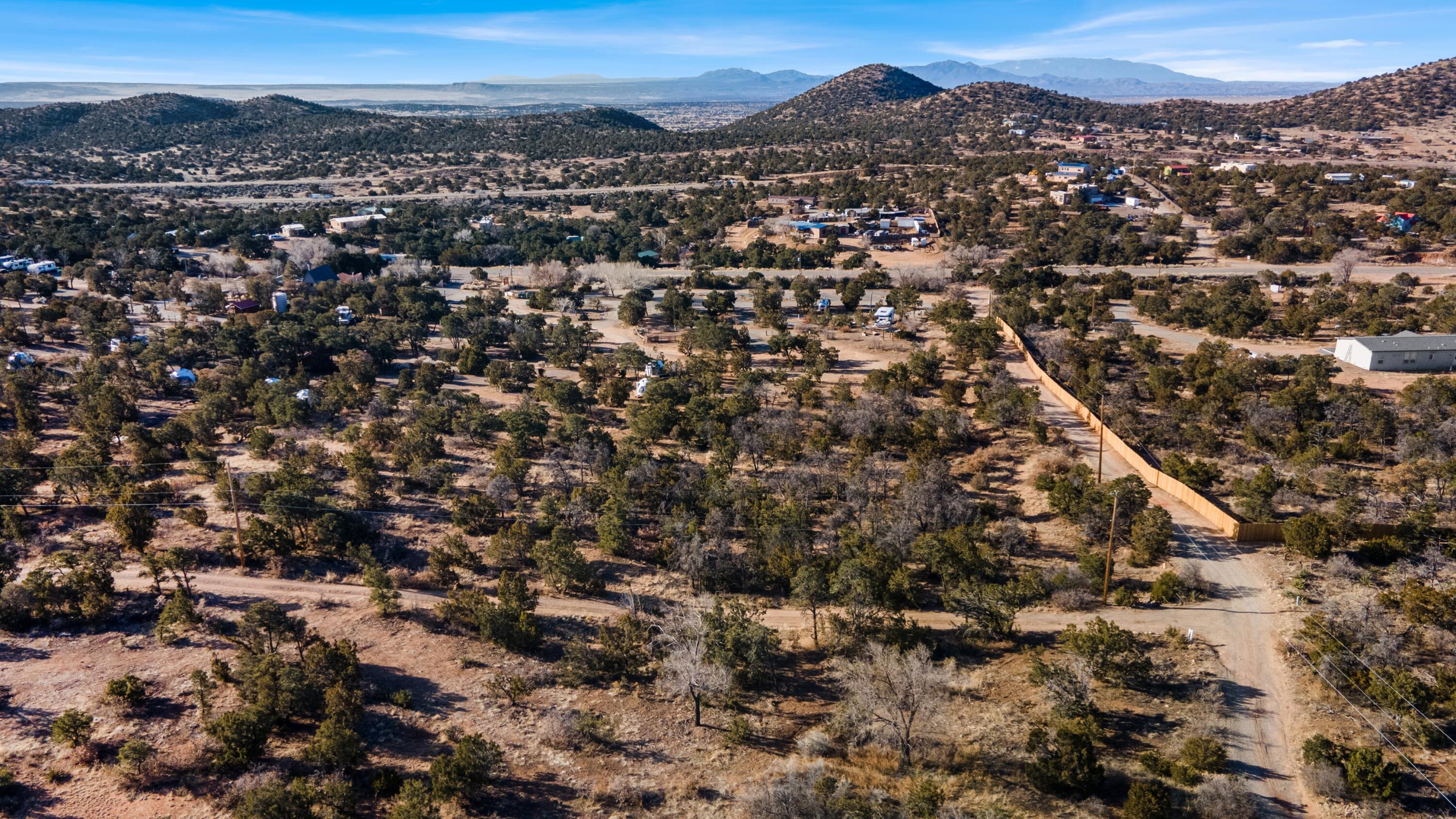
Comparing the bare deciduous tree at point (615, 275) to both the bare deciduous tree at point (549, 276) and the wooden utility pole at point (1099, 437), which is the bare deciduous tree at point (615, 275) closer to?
the bare deciduous tree at point (549, 276)

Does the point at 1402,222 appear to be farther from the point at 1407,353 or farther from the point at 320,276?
the point at 320,276

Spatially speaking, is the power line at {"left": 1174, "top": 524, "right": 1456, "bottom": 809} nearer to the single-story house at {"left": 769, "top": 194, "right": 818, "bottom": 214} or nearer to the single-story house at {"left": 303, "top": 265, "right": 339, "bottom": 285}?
the single-story house at {"left": 303, "top": 265, "right": 339, "bottom": 285}

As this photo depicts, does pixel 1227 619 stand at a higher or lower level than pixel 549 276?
lower

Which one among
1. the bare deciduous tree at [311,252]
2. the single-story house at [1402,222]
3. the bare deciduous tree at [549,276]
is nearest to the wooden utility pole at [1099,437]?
the bare deciduous tree at [549,276]

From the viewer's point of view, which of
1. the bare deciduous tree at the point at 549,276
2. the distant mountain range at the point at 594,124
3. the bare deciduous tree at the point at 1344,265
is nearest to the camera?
the bare deciduous tree at the point at 1344,265

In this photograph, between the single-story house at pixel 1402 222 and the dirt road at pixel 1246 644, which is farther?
the single-story house at pixel 1402 222

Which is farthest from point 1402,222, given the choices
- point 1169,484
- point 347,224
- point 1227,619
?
point 347,224

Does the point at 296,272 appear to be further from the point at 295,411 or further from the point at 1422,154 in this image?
the point at 1422,154
